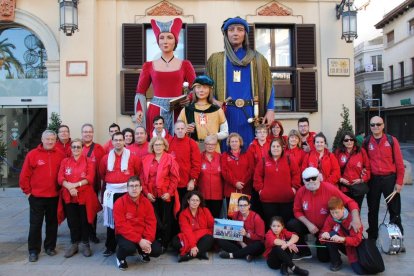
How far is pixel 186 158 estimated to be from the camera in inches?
200

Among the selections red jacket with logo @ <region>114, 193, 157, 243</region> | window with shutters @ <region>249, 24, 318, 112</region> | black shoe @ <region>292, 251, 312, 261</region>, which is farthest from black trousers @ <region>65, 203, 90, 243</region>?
window with shutters @ <region>249, 24, 318, 112</region>

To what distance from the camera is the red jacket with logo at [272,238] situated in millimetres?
4469

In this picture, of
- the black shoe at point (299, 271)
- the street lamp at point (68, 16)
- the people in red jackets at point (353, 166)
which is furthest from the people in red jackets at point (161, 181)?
the street lamp at point (68, 16)

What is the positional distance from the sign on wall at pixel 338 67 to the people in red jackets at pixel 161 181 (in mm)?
6270

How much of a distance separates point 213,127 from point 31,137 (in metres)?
7.29

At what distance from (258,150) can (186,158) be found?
0.87 m

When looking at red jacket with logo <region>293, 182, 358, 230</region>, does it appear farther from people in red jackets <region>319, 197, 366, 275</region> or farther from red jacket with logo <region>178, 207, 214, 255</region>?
red jacket with logo <region>178, 207, 214, 255</region>

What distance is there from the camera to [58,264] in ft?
15.3

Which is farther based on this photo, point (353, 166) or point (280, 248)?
point (353, 166)

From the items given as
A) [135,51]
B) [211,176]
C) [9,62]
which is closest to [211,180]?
[211,176]

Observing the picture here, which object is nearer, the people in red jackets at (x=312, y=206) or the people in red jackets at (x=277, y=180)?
the people in red jackets at (x=312, y=206)

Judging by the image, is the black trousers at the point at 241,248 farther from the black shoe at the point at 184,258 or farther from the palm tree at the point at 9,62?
the palm tree at the point at 9,62

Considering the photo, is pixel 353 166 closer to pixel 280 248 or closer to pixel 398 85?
pixel 280 248

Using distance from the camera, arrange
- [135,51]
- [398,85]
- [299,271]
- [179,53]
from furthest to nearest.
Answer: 1. [398,85]
2. [179,53]
3. [135,51]
4. [299,271]
